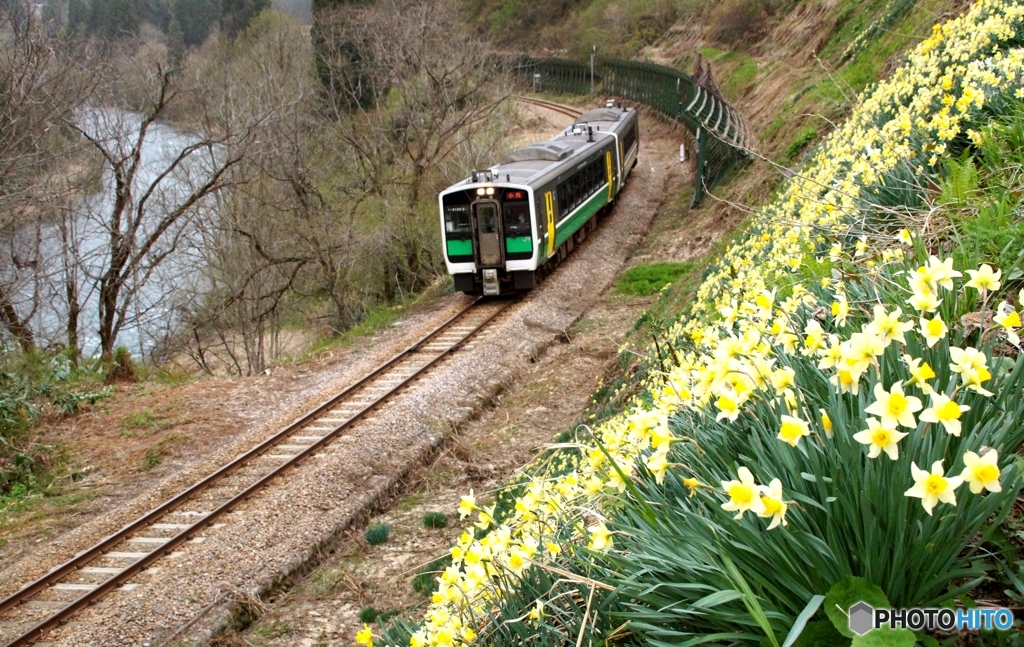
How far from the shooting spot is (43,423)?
40.2ft

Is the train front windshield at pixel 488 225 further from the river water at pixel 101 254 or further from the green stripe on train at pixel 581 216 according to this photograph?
the river water at pixel 101 254

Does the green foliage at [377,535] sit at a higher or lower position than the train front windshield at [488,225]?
lower

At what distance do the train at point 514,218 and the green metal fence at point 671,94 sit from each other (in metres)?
3.14

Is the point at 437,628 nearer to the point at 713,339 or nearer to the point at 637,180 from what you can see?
the point at 713,339

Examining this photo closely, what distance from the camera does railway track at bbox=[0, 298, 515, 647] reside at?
7.71 meters

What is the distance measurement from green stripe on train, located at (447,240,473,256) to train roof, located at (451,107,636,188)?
Answer: 1202 millimetres

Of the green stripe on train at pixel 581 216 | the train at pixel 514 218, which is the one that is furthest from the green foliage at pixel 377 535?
the green stripe on train at pixel 581 216

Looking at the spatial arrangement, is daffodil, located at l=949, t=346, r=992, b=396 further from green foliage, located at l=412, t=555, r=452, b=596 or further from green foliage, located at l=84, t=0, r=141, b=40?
green foliage, located at l=84, t=0, r=141, b=40

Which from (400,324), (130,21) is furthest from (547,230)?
(130,21)

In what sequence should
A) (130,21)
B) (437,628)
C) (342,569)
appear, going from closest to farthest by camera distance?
(437,628), (342,569), (130,21)

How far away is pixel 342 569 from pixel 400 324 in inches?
362

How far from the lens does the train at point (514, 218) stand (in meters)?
17.0

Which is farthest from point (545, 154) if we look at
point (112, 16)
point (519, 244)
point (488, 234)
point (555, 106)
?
point (555, 106)

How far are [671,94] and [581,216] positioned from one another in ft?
55.3
